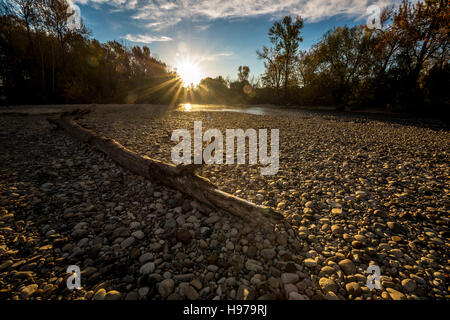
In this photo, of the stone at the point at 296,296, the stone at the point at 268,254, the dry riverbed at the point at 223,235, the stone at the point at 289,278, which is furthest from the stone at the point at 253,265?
the stone at the point at 296,296

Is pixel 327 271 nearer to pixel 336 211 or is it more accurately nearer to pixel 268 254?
pixel 268 254

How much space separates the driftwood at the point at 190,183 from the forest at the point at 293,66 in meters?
23.2

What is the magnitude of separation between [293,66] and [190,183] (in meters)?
39.6

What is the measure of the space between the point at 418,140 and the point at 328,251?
9.38 m

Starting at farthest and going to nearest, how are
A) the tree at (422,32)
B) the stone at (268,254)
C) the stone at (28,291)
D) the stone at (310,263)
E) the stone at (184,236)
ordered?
1. the tree at (422,32)
2. the stone at (184,236)
3. the stone at (268,254)
4. the stone at (310,263)
5. the stone at (28,291)

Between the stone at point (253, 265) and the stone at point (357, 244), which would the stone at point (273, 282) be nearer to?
the stone at point (253, 265)

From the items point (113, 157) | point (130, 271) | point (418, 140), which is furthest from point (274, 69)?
point (130, 271)

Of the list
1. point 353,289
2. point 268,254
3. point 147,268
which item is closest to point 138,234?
point 147,268

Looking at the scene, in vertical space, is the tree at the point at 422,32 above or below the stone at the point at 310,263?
above

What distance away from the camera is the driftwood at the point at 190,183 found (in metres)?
2.65

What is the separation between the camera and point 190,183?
3.33 metres

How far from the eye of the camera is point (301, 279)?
2.06m

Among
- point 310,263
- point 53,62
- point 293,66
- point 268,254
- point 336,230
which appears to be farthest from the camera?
point 293,66

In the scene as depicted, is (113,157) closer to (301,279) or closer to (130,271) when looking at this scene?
(130,271)
